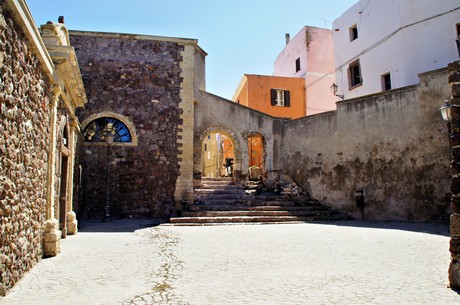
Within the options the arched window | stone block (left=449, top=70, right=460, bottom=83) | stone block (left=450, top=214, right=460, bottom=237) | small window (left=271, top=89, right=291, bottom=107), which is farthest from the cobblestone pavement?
small window (left=271, top=89, right=291, bottom=107)

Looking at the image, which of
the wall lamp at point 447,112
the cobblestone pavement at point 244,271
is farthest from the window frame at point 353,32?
the wall lamp at point 447,112

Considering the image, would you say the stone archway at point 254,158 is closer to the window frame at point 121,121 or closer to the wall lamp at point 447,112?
the window frame at point 121,121

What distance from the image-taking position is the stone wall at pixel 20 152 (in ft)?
13.1

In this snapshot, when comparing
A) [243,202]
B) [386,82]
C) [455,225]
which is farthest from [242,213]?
[386,82]

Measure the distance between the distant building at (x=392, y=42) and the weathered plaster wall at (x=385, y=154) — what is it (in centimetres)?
425

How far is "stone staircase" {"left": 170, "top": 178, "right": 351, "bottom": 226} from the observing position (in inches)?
469

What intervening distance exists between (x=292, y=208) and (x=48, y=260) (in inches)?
347

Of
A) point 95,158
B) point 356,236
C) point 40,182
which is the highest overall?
point 95,158

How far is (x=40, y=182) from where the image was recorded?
5.79 meters

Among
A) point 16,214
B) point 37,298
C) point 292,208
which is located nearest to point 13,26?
point 16,214

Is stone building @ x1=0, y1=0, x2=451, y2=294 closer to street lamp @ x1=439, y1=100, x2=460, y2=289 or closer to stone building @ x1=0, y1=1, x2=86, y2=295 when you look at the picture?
stone building @ x1=0, y1=1, x2=86, y2=295

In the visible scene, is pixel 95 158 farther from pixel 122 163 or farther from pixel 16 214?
pixel 16 214

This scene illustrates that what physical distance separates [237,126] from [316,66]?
10.5m

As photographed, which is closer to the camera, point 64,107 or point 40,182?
point 40,182
